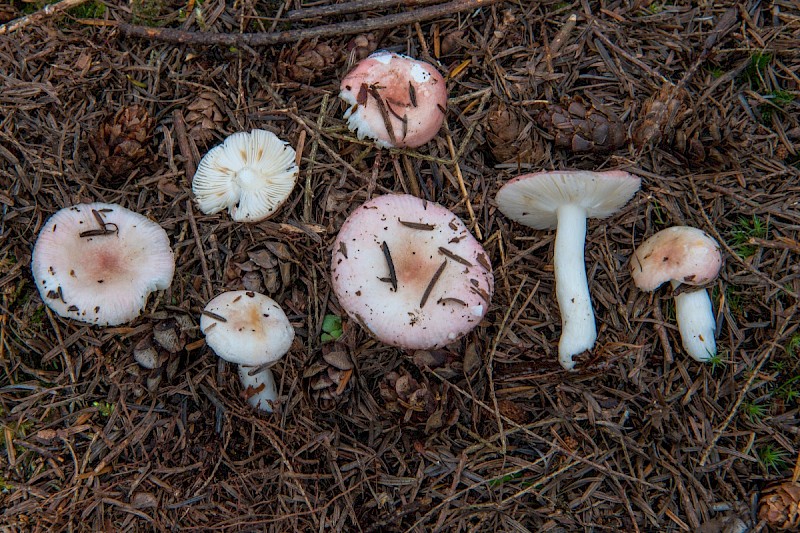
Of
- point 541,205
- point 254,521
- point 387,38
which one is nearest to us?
point 254,521

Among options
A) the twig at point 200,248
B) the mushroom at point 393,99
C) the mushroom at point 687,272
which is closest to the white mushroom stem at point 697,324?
the mushroom at point 687,272

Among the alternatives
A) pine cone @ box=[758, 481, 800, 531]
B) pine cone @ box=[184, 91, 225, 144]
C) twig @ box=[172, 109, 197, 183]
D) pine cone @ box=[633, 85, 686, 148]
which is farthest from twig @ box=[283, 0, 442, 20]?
pine cone @ box=[758, 481, 800, 531]

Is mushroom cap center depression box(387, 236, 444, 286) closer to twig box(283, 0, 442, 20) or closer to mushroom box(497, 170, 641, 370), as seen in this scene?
mushroom box(497, 170, 641, 370)

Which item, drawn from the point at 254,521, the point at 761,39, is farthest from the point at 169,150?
the point at 761,39

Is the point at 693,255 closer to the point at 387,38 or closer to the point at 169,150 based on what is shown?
the point at 387,38

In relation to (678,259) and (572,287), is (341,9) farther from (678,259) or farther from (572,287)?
(678,259)

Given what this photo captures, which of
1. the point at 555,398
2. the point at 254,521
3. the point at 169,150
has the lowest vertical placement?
the point at 254,521

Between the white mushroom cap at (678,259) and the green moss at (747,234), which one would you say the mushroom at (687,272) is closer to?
the white mushroom cap at (678,259)
